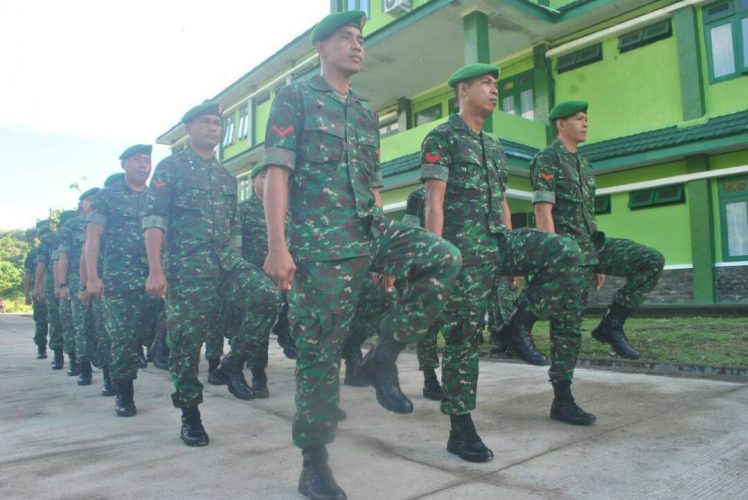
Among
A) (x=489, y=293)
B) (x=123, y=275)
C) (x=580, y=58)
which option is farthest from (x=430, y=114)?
(x=489, y=293)

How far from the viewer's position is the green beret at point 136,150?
5.18m

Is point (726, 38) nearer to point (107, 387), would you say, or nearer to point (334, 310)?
point (334, 310)

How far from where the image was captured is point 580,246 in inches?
162

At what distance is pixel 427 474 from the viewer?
98.5 inches

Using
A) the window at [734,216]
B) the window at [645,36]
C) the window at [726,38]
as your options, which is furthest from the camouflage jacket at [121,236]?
the window at [645,36]

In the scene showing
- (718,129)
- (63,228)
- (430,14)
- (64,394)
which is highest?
(430,14)

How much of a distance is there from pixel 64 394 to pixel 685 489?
5456mm

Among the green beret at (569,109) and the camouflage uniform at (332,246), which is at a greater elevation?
the green beret at (569,109)

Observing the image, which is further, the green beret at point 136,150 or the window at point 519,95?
the window at point 519,95

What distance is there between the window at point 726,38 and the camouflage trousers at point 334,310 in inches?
471

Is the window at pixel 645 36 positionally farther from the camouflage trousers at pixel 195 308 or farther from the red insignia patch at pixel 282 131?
the red insignia patch at pixel 282 131

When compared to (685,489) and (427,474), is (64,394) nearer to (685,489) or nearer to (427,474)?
(427,474)

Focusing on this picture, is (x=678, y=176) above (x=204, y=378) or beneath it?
above

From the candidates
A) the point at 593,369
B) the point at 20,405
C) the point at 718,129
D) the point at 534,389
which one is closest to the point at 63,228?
the point at 20,405
